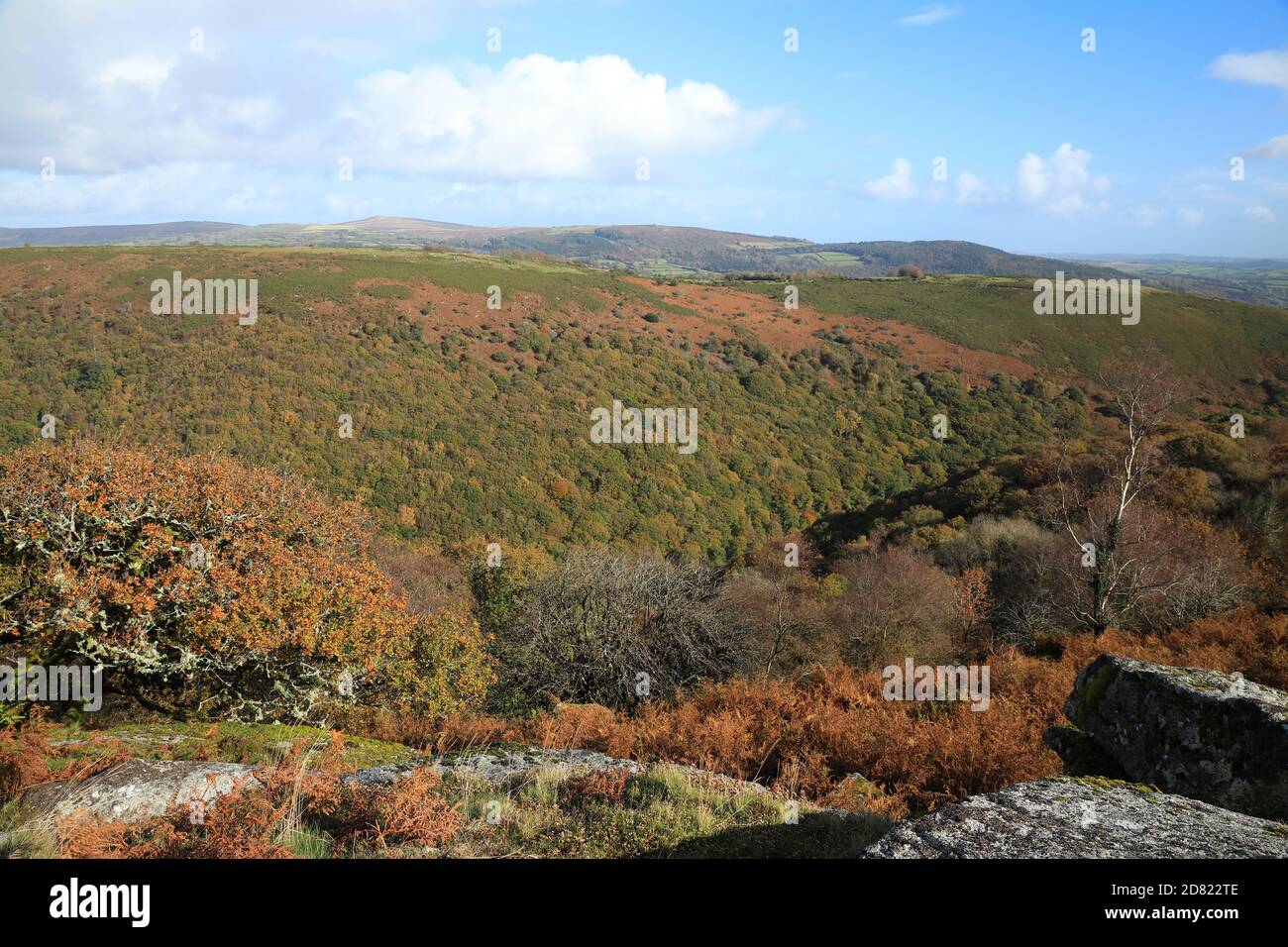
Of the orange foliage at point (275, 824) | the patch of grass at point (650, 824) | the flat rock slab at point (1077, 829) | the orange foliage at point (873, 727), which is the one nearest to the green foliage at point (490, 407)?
the orange foliage at point (873, 727)

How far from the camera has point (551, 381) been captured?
4709cm

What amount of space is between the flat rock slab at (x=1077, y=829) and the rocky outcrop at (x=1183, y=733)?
1.06m

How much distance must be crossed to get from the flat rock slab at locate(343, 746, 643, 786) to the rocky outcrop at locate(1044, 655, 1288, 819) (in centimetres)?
396

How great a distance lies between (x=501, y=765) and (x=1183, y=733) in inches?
232

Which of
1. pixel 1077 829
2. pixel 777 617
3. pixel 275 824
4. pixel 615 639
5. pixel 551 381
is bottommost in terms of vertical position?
pixel 777 617

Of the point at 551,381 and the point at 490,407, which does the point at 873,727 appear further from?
the point at 551,381

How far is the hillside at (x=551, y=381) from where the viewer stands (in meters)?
35.6

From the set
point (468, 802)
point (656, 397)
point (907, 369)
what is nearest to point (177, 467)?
point (468, 802)

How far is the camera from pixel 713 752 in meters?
8.52

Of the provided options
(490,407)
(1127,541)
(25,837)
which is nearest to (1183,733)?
(25,837)

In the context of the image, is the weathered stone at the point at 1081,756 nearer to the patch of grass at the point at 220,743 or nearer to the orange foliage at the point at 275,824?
the orange foliage at the point at 275,824

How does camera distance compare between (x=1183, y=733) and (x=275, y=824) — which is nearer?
(x=275, y=824)

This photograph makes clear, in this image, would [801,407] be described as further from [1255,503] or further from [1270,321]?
[1270,321]
